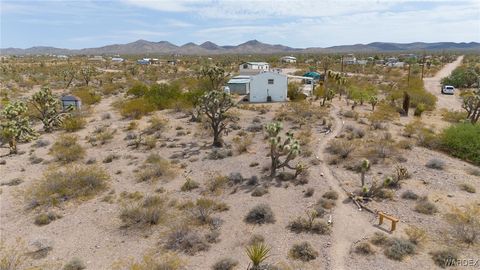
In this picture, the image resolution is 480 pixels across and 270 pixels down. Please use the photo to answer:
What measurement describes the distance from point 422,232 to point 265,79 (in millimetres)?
26556

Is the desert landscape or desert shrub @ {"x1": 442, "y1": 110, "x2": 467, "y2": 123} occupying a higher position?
desert shrub @ {"x1": 442, "y1": 110, "x2": 467, "y2": 123}

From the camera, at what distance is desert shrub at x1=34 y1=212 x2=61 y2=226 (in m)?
13.4

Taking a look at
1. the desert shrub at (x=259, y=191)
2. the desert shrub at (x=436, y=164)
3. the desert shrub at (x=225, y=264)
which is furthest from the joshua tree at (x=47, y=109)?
the desert shrub at (x=436, y=164)

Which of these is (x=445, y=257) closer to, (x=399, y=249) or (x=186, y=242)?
(x=399, y=249)

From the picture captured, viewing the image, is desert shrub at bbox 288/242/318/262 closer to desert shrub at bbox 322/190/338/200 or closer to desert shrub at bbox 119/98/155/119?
desert shrub at bbox 322/190/338/200

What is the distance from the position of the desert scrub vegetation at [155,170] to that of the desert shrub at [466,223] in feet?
40.2

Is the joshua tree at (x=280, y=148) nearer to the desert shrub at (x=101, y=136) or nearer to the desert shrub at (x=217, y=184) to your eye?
the desert shrub at (x=217, y=184)

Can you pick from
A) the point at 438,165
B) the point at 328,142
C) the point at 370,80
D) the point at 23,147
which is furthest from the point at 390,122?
the point at 370,80

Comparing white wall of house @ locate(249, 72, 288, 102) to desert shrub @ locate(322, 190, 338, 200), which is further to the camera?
white wall of house @ locate(249, 72, 288, 102)

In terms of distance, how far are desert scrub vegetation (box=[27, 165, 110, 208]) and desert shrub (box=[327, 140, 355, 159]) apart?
1238 centimetres

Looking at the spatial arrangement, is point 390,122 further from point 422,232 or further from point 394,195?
point 422,232

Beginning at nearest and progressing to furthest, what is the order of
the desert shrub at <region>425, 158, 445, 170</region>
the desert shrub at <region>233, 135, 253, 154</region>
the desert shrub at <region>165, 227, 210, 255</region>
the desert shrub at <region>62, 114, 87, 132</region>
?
the desert shrub at <region>165, 227, 210, 255</region> → the desert shrub at <region>425, 158, 445, 170</region> → the desert shrub at <region>233, 135, 253, 154</region> → the desert shrub at <region>62, 114, 87, 132</region>

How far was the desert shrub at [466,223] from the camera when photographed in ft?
38.9

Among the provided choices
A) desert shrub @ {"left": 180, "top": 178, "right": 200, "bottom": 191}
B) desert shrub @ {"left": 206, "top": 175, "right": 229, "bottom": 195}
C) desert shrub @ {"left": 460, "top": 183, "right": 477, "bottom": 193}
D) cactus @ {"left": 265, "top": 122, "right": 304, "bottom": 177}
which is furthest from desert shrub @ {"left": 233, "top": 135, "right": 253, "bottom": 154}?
desert shrub @ {"left": 460, "top": 183, "right": 477, "bottom": 193}
